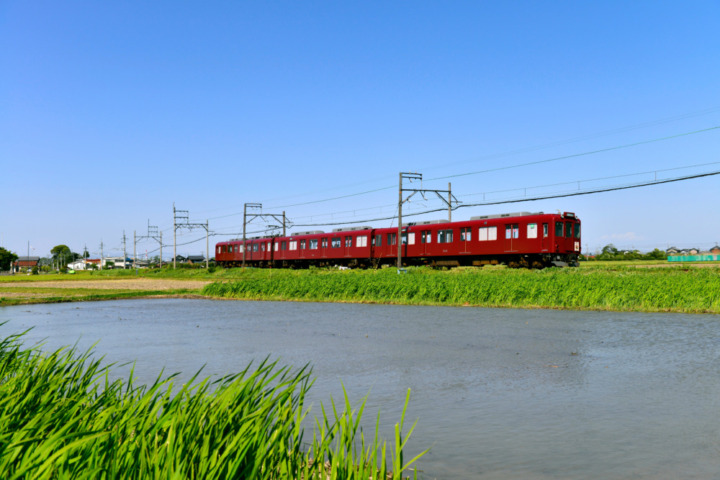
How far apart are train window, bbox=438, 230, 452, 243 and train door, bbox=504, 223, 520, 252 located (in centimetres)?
412

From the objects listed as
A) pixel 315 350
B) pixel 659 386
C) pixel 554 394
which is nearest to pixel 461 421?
pixel 554 394

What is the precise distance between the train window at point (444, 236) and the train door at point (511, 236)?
4123 millimetres

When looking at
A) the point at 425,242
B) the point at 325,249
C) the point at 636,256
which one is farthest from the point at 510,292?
the point at 636,256

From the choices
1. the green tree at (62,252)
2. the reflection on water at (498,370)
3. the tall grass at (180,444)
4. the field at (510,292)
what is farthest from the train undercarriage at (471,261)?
the green tree at (62,252)

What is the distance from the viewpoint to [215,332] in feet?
36.0

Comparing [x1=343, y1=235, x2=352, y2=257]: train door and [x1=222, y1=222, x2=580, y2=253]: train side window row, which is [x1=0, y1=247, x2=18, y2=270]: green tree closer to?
[x1=222, y1=222, x2=580, y2=253]: train side window row

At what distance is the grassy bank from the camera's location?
1387cm

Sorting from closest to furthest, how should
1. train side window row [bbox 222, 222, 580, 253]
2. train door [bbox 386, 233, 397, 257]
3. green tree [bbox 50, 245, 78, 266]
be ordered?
train side window row [bbox 222, 222, 580, 253], train door [bbox 386, 233, 397, 257], green tree [bbox 50, 245, 78, 266]

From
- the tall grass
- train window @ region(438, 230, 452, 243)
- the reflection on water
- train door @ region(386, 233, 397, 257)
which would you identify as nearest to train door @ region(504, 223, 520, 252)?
train window @ region(438, 230, 452, 243)

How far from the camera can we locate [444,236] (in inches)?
1425

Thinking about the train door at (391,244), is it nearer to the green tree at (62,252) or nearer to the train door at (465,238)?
the train door at (465,238)

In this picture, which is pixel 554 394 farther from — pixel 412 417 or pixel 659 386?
pixel 412 417

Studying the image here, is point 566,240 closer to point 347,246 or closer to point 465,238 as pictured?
point 465,238

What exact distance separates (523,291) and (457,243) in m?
19.6
